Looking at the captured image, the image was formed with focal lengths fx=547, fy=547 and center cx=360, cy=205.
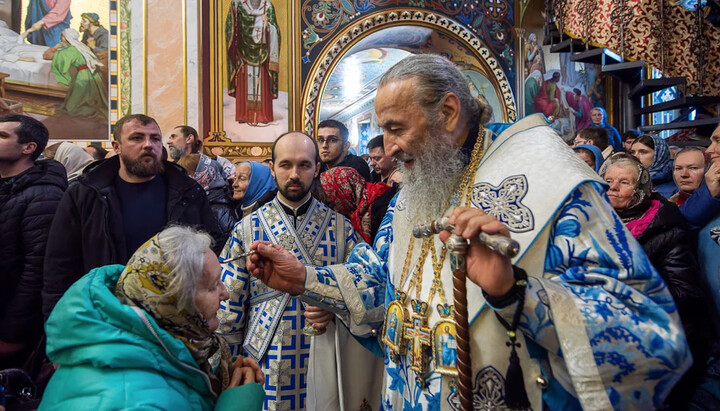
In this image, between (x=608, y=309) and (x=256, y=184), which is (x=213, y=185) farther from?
(x=608, y=309)

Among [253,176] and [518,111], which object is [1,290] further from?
[518,111]

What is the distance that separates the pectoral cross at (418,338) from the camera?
150cm

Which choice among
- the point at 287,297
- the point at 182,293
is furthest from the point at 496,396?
the point at 287,297

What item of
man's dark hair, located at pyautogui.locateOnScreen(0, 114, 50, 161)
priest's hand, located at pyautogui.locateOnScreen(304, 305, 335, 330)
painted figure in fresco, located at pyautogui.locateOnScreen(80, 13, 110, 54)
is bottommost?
priest's hand, located at pyautogui.locateOnScreen(304, 305, 335, 330)

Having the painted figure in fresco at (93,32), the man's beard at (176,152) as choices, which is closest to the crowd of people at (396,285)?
the man's beard at (176,152)

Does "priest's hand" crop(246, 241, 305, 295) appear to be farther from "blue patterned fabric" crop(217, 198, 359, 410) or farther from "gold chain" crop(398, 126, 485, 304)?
"blue patterned fabric" crop(217, 198, 359, 410)

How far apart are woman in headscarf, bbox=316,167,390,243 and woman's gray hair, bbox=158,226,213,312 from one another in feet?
5.38

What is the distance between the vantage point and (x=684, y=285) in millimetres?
2469

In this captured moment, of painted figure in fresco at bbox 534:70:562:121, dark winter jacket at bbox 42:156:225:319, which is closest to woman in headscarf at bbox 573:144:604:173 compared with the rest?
dark winter jacket at bbox 42:156:225:319

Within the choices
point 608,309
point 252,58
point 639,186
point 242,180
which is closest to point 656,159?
point 639,186

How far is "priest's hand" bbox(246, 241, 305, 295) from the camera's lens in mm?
1846

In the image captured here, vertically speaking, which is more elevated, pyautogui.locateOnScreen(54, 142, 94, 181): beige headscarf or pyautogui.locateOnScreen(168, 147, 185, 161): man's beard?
pyautogui.locateOnScreen(168, 147, 185, 161): man's beard

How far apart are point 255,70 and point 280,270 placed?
23.1 feet

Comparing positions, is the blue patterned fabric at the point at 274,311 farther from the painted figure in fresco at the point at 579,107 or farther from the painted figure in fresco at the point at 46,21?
the painted figure in fresco at the point at 579,107
